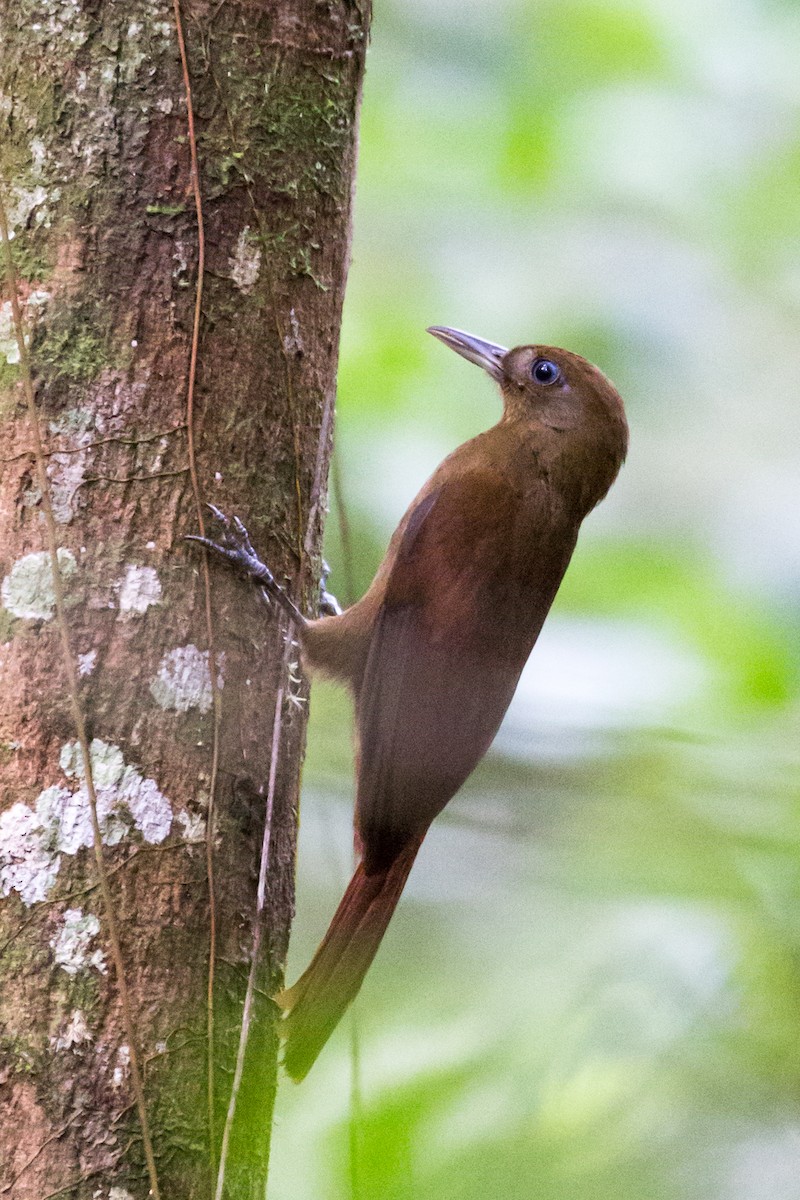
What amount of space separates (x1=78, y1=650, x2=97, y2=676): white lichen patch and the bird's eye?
4.86 ft

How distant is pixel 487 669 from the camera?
262 centimetres

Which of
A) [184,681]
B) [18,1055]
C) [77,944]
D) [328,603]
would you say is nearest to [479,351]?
[328,603]

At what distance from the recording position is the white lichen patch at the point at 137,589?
1.83m

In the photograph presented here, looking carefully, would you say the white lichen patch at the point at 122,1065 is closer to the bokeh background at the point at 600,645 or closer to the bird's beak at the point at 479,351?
the bokeh background at the point at 600,645

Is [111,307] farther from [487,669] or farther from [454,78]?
[454,78]

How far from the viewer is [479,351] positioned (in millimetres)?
3025

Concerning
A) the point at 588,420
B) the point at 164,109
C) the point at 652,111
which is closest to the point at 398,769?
the point at 588,420

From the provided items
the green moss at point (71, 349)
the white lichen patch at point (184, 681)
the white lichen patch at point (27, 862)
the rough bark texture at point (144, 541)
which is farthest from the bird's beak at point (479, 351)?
the white lichen patch at point (27, 862)

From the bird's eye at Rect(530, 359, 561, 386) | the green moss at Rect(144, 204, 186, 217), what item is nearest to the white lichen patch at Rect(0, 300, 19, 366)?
the green moss at Rect(144, 204, 186, 217)

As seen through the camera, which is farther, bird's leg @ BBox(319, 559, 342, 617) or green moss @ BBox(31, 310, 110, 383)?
bird's leg @ BBox(319, 559, 342, 617)

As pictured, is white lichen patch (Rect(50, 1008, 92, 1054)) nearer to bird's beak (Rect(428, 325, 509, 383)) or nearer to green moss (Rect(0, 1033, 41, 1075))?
green moss (Rect(0, 1033, 41, 1075))

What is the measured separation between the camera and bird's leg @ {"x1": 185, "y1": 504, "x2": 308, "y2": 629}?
1897 millimetres

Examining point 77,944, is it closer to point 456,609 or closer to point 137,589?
point 137,589

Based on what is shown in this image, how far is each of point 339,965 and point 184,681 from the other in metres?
0.69
